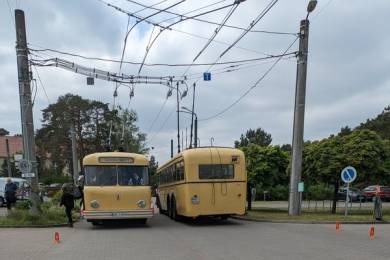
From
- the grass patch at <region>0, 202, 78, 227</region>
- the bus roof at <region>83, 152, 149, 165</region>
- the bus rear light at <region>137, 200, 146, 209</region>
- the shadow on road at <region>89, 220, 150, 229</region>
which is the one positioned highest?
the bus roof at <region>83, 152, 149, 165</region>

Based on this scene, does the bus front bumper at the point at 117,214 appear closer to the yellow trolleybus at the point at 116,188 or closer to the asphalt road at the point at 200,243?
the yellow trolleybus at the point at 116,188

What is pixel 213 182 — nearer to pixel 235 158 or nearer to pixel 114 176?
pixel 235 158

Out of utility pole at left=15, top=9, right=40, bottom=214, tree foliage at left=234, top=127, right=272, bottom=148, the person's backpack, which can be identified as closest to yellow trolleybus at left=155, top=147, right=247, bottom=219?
the person's backpack

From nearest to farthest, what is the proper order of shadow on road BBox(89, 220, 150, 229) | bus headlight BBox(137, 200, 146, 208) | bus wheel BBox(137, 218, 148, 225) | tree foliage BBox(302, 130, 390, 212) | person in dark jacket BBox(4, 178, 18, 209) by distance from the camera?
bus headlight BBox(137, 200, 146, 208) → shadow on road BBox(89, 220, 150, 229) → bus wheel BBox(137, 218, 148, 225) → person in dark jacket BBox(4, 178, 18, 209) → tree foliage BBox(302, 130, 390, 212)

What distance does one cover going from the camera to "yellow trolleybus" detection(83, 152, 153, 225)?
2050 cm

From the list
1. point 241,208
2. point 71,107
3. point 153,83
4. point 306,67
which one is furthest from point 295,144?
point 71,107

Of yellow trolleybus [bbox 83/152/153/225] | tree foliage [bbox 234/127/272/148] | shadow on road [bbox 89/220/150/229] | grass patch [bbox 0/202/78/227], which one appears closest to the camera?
yellow trolleybus [bbox 83/152/153/225]

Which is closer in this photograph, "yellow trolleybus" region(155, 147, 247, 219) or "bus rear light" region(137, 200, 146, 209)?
"bus rear light" region(137, 200, 146, 209)

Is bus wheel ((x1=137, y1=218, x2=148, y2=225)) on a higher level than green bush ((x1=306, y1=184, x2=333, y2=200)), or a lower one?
higher

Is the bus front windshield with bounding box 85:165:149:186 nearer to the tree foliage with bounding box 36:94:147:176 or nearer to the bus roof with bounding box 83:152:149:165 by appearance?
the bus roof with bounding box 83:152:149:165

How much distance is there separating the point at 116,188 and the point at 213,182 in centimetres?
371

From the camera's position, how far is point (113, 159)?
21.6m

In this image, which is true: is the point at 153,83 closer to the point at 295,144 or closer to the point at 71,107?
the point at 295,144

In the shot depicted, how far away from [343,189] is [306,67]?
112 feet
